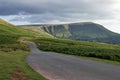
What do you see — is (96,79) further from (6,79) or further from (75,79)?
(6,79)

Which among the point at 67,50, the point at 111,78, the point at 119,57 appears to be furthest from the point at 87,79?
the point at 67,50

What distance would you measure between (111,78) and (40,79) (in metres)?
7.63

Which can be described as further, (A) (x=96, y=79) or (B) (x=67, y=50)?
(B) (x=67, y=50)

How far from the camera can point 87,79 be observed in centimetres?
3145

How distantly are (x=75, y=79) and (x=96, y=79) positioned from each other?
2.15m

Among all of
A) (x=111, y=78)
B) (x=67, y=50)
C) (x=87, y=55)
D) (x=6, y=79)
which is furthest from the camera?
(x=67, y=50)

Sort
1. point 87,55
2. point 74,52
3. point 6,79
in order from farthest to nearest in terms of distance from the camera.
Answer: point 74,52
point 87,55
point 6,79

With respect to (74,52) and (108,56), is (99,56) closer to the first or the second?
(108,56)

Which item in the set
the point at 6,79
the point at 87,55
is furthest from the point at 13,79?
the point at 87,55

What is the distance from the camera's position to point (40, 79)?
1175 inches

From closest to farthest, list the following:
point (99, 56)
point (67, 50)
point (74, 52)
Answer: point (99, 56) < point (74, 52) < point (67, 50)

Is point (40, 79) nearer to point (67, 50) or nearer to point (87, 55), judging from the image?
point (87, 55)

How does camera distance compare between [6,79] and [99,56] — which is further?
[99,56]

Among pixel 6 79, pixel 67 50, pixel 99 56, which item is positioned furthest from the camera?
pixel 67 50
